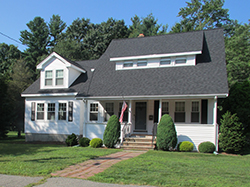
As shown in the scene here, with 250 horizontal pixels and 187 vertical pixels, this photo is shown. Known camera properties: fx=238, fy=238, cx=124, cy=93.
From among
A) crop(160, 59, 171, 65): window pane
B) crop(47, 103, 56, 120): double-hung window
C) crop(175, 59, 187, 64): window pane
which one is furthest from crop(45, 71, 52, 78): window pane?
crop(175, 59, 187, 64): window pane

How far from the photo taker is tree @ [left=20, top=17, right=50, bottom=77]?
4825 centimetres

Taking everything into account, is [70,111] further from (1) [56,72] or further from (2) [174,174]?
(2) [174,174]

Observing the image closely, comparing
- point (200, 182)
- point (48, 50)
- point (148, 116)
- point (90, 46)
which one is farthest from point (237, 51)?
point (48, 50)

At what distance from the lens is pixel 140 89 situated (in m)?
15.1

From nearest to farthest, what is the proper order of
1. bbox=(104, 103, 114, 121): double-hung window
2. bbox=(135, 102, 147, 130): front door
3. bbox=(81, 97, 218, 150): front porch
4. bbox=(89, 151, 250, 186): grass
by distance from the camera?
bbox=(89, 151, 250, 186): grass < bbox=(81, 97, 218, 150): front porch < bbox=(135, 102, 147, 130): front door < bbox=(104, 103, 114, 121): double-hung window

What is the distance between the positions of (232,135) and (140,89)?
19.3 ft

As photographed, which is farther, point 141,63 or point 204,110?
point 141,63

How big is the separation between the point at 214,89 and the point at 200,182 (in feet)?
26.2

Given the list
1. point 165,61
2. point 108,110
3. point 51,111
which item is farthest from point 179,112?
point 51,111

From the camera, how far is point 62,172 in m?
7.20

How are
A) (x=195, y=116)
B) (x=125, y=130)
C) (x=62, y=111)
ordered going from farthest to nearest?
(x=62, y=111) < (x=195, y=116) < (x=125, y=130)

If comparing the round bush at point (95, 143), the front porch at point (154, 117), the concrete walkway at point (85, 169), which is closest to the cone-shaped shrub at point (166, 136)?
the front porch at point (154, 117)

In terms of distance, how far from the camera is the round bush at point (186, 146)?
42.4 feet

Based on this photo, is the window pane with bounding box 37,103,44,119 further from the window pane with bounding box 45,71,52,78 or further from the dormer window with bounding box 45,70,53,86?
the window pane with bounding box 45,71,52,78
